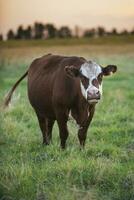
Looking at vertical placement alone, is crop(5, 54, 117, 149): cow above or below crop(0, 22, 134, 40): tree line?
below

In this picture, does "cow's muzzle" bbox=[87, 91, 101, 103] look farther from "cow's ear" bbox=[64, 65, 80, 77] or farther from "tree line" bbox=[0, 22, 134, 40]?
"tree line" bbox=[0, 22, 134, 40]

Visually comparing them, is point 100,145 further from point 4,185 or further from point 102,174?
point 4,185

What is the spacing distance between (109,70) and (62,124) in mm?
406

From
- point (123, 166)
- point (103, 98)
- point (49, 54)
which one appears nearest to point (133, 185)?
point (123, 166)

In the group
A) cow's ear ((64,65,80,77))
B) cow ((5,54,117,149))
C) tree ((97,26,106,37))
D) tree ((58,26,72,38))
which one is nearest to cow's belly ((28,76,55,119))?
cow ((5,54,117,149))

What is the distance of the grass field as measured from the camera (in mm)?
4250

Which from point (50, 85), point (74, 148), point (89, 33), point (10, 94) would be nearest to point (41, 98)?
point (50, 85)

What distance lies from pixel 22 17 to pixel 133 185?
3.06 feet

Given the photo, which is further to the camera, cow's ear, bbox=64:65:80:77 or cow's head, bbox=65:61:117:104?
cow's ear, bbox=64:65:80:77

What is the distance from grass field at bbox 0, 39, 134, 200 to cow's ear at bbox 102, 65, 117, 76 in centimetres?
5

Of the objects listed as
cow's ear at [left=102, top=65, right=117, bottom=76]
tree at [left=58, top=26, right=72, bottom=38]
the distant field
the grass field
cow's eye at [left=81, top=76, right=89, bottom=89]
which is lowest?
the grass field

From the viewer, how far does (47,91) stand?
4.59 meters

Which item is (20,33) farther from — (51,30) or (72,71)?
(72,71)

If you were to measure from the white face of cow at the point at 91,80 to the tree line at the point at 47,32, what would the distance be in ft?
0.48
